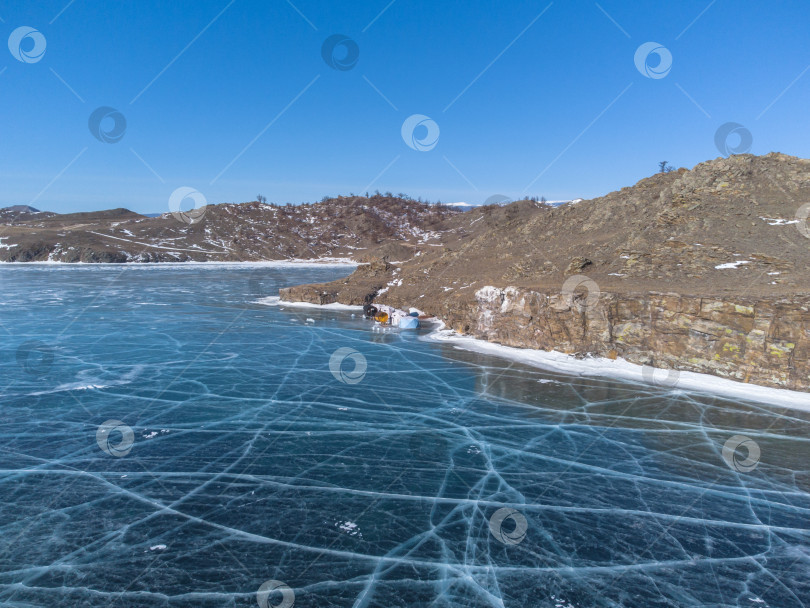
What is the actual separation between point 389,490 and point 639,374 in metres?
10.2

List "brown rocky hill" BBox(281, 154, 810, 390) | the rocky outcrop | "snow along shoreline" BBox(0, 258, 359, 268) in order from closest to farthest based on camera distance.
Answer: the rocky outcrop
"brown rocky hill" BBox(281, 154, 810, 390)
"snow along shoreline" BBox(0, 258, 359, 268)

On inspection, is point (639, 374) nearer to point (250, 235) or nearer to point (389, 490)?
point (389, 490)

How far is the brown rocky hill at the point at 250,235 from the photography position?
252ft

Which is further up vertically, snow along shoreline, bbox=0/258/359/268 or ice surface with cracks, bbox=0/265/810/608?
snow along shoreline, bbox=0/258/359/268

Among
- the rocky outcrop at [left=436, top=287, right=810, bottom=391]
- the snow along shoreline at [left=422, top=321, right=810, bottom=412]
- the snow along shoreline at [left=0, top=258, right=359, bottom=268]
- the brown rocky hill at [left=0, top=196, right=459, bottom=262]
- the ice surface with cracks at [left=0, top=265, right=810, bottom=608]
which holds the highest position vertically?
the brown rocky hill at [left=0, top=196, right=459, bottom=262]

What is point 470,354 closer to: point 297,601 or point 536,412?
point 536,412

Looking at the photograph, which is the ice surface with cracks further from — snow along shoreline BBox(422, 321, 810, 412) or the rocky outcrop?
the rocky outcrop

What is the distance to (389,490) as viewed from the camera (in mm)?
8352

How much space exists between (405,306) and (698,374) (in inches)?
612

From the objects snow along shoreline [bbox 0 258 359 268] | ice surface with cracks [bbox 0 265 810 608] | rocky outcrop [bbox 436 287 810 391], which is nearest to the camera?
ice surface with cracks [bbox 0 265 810 608]

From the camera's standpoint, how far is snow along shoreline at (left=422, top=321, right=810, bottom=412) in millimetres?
Answer: 13016

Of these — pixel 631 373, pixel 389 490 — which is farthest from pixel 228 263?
pixel 389 490

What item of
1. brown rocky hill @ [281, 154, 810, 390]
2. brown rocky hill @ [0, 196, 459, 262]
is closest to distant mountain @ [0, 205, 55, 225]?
brown rocky hill @ [0, 196, 459, 262]

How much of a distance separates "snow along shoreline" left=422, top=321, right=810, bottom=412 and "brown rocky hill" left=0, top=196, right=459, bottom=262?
3990 centimetres
